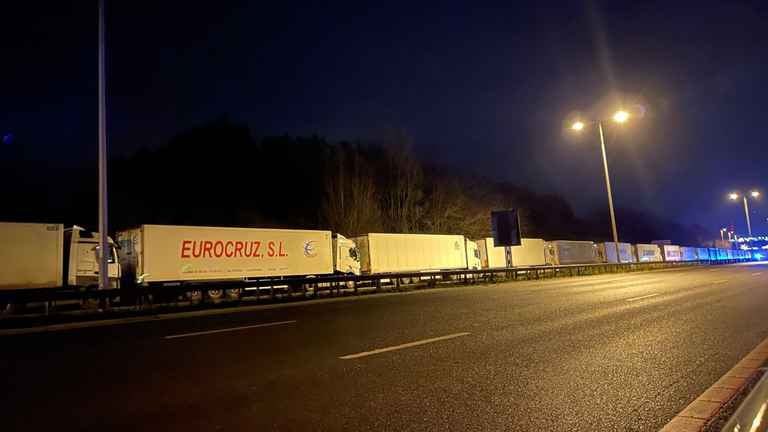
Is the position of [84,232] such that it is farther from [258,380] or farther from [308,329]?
[258,380]

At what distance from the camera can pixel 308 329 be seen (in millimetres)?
9266

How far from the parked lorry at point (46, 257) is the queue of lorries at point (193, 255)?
0.10 feet

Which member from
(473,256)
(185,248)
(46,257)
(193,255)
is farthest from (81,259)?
(473,256)

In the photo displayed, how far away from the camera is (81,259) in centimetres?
1933

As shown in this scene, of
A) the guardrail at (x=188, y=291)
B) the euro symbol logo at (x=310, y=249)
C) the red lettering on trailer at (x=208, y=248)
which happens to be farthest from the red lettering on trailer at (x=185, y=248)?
the euro symbol logo at (x=310, y=249)

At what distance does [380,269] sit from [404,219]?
1429 cm

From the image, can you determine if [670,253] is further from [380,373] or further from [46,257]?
[380,373]

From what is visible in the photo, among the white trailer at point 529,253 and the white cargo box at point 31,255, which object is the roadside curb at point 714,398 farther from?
the white trailer at point 529,253

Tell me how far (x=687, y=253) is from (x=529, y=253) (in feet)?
144

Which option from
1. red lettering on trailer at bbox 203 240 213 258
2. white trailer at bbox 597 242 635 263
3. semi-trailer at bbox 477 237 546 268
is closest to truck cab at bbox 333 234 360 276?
red lettering on trailer at bbox 203 240 213 258

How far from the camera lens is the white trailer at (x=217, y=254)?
805 inches

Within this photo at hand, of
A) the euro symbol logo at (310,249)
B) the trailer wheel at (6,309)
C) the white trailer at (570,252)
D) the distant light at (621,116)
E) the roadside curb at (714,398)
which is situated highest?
the distant light at (621,116)

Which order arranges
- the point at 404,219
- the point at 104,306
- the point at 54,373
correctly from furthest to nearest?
1. the point at 404,219
2. the point at 104,306
3. the point at 54,373

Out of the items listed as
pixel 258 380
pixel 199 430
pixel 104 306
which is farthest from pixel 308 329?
pixel 104 306
